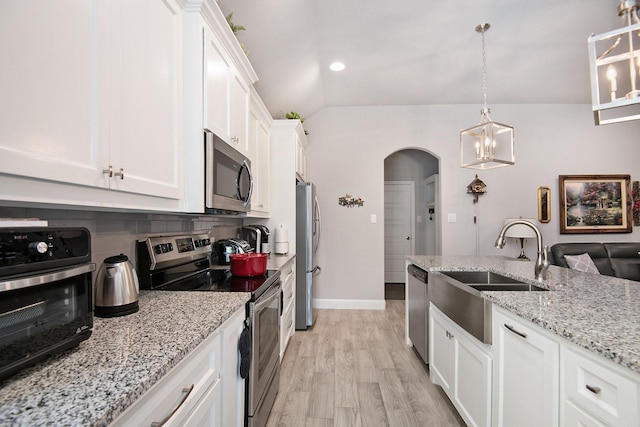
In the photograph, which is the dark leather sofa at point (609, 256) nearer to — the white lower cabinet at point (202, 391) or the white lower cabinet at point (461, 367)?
the white lower cabinet at point (461, 367)

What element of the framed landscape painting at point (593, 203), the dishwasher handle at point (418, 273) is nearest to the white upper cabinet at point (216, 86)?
the dishwasher handle at point (418, 273)

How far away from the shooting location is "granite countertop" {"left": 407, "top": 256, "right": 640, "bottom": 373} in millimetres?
806

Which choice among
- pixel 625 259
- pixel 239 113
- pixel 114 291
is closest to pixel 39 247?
pixel 114 291

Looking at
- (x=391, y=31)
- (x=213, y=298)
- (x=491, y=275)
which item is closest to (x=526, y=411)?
(x=491, y=275)

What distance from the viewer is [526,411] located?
112 cm

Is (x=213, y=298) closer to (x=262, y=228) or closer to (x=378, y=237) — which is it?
(x=262, y=228)

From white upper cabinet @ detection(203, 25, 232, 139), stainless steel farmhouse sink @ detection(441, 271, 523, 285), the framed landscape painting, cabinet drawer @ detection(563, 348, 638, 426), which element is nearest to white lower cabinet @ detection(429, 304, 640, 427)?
cabinet drawer @ detection(563, 348, 638, 426)

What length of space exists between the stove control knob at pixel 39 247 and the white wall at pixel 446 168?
3610mm

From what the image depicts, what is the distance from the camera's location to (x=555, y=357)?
98cm

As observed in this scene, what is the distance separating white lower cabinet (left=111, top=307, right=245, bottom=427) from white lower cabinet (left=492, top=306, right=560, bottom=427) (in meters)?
1.16

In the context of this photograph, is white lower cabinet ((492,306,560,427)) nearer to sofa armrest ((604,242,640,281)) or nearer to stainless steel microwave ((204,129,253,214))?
stainless steel microwave ((204,129,253,214))

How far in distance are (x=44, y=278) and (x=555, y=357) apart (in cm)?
149

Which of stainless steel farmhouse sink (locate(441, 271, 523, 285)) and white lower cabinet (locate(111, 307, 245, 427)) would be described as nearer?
white lower cabinet (locate(111, 307, 245, 427))

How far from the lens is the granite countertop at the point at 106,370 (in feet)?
1.66
